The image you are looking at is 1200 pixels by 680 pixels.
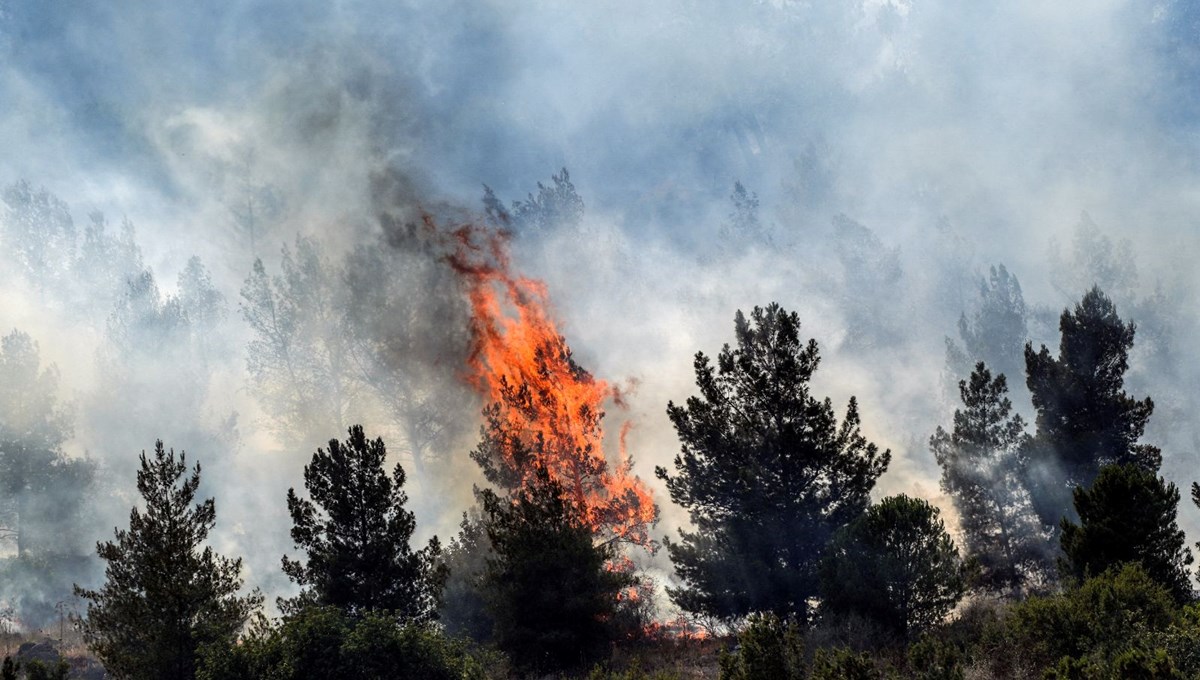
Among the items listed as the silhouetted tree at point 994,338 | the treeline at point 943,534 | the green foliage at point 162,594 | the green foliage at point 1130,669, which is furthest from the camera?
the silhouetted tree at point 994,338

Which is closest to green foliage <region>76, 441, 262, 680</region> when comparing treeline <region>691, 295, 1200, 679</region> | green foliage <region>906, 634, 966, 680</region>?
treeline <region>691, 295, 1200, 679</region>

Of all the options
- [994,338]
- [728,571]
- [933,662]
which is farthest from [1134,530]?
[994,338]

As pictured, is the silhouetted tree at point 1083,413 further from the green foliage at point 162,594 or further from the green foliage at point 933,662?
the green foliage at point 162,594

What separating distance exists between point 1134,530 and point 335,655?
21033mm

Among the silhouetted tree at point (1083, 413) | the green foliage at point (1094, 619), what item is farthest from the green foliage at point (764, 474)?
the silhouetted tree at point (1083, 413)

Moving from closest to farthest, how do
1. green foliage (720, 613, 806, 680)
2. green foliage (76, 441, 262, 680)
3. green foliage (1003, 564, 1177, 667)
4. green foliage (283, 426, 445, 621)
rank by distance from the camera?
1. green foliage (720, 613, 806, 680)
2. green foliage (1003, 564, 1177, 667)
3. green foliage (76, 441, 262, 680)
4. green foliage (283, 426, 445, 621)

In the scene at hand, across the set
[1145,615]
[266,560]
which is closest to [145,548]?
[1145,615]

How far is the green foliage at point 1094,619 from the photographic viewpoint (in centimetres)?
1480

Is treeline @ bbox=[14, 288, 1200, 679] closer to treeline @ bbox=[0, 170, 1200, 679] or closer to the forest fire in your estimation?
treeline @ bbox=[0, 170, 1200, 679]

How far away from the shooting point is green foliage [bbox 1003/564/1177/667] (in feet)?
48.6

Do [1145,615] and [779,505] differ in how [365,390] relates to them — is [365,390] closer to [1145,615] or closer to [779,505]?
[779,505]

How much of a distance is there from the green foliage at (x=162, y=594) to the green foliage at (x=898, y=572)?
1663 cm

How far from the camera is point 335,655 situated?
59.4 ft

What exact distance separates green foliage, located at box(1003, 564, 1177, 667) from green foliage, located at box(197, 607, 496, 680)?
12.9 metres
